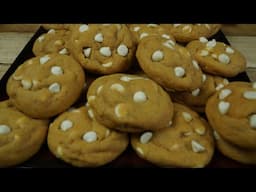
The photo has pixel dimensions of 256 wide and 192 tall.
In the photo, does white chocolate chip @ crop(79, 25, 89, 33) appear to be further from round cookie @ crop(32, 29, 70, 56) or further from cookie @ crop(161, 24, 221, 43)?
cookie @ crop(161, 24, 221, 43)

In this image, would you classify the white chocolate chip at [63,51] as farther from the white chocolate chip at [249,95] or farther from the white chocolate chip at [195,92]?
the white chocolate chip at [249,95]

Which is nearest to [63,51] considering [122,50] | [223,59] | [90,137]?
[122,50]

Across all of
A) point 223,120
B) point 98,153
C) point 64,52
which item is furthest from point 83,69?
point 223,120

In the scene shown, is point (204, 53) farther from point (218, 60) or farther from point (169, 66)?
point (169, 66)

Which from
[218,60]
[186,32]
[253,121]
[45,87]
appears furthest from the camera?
[186,32]

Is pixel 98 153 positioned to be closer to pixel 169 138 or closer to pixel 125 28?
pixel 169 138

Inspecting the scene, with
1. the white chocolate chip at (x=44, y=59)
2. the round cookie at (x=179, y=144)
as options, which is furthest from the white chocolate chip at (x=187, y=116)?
the white chocolate chip at (x=44, y=59)

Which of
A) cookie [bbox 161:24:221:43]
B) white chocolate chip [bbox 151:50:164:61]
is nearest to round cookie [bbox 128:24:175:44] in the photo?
cookie [bbox 161:24:221:43]
